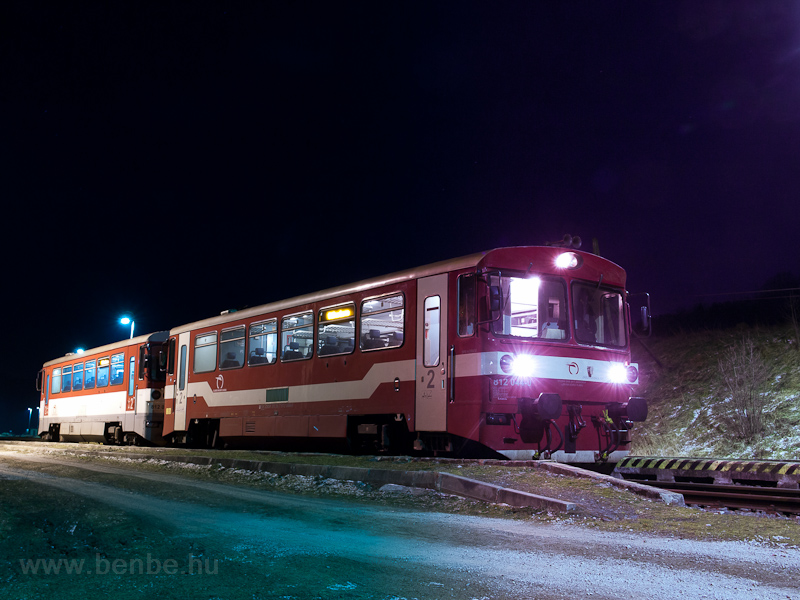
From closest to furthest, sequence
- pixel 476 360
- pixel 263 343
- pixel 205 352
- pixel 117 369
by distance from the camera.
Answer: pixel 476 360 < pixel 263 343 < pixel 205 352 < pixel 117 369

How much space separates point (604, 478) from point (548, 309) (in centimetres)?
314

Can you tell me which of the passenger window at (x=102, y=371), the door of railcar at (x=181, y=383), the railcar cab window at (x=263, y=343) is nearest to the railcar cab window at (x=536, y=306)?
the railcar cab window at (x=263, y=343)

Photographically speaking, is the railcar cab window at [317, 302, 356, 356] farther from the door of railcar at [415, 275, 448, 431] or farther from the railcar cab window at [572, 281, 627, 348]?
the railcar cab window at [572, 281, 627, 348]

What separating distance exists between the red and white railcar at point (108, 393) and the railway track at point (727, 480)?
14192mm

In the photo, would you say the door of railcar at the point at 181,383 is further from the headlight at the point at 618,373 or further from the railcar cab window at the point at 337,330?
the headlight at the point at 618,373

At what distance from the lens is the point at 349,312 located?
1350 centimetres

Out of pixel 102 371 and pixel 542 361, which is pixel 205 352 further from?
pixel 542 361

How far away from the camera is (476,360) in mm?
10484

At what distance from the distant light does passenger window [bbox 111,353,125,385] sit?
54.8 feet

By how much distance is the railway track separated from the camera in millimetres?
9125

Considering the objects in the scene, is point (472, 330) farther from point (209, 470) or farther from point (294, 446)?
point (294, 446)

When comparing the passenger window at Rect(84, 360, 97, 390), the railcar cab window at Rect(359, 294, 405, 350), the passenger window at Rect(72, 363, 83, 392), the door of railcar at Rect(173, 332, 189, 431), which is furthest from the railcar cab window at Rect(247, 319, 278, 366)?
the passenger window at Rect(72, 363, 83, 392)

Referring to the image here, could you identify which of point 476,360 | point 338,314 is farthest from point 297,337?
point 476,360

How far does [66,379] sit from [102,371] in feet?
15.3
